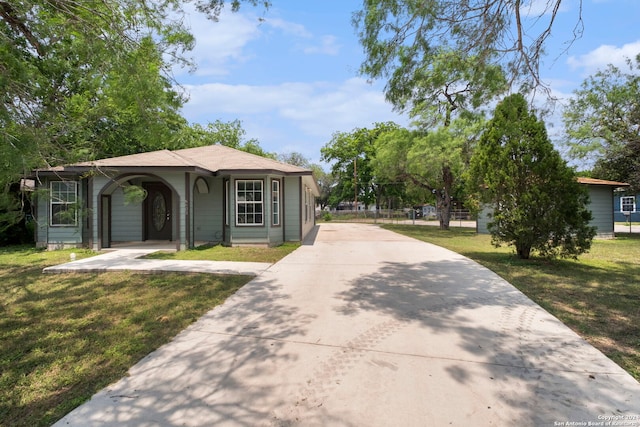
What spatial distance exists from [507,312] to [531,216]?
13.7 ft

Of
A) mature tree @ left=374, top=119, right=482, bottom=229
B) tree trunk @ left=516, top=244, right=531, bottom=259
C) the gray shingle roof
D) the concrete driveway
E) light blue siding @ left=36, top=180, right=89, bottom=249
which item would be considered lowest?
the concrete driveway

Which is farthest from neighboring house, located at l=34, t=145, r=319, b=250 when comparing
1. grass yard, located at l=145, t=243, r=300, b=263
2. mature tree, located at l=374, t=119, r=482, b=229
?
mature tree, located at l=374, t=119, r=482, b=229

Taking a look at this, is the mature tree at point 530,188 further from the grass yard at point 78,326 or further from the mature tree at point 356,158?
the mature tree at point 356,158

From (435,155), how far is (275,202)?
1143 cm

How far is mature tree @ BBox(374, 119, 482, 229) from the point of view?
65.4 ft

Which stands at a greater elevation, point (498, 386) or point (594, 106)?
point (594, 106)

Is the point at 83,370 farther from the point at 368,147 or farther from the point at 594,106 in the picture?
the point at 368,147

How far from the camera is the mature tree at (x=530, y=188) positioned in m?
7.62

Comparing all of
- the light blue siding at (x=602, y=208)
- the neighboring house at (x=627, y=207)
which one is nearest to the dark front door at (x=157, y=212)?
the light blue siding at (x=602, y=208)

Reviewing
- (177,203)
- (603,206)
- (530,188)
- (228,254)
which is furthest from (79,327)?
(603,206)

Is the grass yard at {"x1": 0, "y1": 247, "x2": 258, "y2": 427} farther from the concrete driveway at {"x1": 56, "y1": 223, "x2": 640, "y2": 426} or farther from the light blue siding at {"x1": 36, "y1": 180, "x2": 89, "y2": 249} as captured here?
the light blue siding at {"x1": 36, "y1": 180, "x2": 89, "y2": 249}

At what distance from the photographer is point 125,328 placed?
13.5 ft

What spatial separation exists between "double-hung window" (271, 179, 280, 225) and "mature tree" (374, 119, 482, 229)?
10146mm

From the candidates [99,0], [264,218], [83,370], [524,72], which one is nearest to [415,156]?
[264,218]
